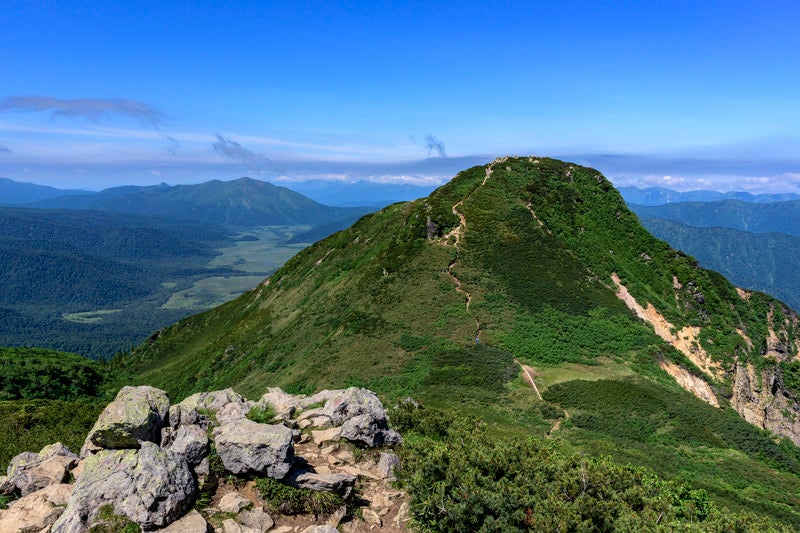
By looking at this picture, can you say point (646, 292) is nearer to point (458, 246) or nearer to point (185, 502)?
point (458, 246)

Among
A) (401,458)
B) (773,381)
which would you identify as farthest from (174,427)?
(773,381)

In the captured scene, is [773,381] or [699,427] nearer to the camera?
[699,427]

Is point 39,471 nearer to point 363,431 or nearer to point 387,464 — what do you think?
point 363,431

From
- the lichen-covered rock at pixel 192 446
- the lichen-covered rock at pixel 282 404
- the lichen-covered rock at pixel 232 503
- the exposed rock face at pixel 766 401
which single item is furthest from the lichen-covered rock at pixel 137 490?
the exposed rock face at pixel 766 401

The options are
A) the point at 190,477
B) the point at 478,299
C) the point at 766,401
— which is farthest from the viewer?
the point at 478,299

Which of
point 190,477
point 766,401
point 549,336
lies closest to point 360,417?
point 190,477

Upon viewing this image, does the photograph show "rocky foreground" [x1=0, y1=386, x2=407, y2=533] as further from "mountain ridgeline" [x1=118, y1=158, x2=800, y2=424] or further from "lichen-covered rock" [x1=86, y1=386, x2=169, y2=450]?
"mountain ridgeline" [x1=118, y1=158, x2=800, y2=424]
